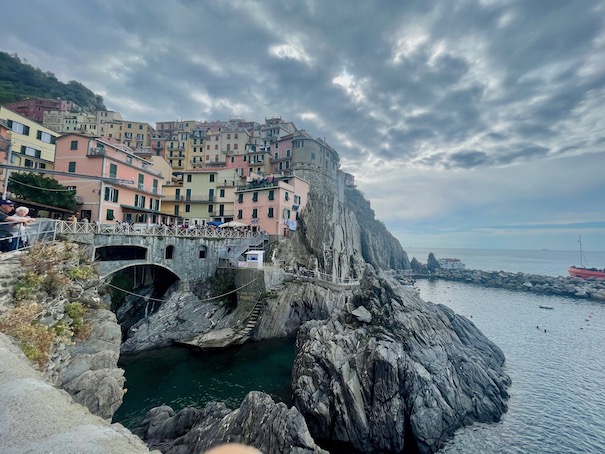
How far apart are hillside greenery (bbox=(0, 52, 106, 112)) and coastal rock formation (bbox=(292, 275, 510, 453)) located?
114476 millimetres

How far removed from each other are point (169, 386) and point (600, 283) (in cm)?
11040

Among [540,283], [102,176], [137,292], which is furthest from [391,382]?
[540,283]

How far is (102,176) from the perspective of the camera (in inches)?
1384

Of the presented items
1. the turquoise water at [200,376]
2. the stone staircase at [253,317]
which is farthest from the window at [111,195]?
the stone staircase at [253,317]

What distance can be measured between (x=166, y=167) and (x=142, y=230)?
122 feet

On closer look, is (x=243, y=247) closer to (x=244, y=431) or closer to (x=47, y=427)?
(x=244, y=431)

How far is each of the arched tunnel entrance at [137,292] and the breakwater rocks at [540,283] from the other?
304 ft

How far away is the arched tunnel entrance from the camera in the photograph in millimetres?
29938

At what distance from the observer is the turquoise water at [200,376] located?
19.6 m

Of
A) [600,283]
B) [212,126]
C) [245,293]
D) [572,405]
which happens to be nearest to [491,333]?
[572,405]

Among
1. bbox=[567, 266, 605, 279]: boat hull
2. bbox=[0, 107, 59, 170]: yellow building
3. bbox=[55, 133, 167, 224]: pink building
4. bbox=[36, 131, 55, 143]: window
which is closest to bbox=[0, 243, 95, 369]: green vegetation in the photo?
bbox=[55, 133, 167, 224]: pink building

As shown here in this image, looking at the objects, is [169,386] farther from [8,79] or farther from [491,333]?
[8,79]

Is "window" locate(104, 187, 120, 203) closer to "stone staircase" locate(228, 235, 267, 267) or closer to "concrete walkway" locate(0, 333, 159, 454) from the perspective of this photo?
"stone staircase" locate(228, 235, 267, 267)

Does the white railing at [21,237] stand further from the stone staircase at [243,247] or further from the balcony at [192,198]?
the balcony at [192,198]
